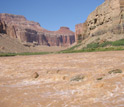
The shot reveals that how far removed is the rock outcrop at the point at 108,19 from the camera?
33069mm

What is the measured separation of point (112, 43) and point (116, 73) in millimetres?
23181

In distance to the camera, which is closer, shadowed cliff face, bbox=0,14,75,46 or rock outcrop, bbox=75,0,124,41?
rock outcrop, bbox=75,0,124,41

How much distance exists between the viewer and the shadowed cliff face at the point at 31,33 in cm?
8122

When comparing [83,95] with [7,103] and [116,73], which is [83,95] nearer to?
[7,103]

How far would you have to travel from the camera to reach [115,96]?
5.03 metres

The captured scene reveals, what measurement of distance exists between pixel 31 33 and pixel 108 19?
7983cm

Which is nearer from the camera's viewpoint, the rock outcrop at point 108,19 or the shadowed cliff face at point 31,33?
the rock outcrop at point 108,19

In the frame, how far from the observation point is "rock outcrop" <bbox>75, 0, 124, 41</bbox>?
3307cm

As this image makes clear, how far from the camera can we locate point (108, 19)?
121ft

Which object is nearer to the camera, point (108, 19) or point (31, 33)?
point (108, 19)

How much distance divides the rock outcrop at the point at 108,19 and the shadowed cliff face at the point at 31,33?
45138 millimetres

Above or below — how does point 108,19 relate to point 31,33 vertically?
below

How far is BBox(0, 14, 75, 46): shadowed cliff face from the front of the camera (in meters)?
81.2

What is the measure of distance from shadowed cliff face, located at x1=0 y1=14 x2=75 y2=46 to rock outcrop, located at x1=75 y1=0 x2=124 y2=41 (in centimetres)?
4514
